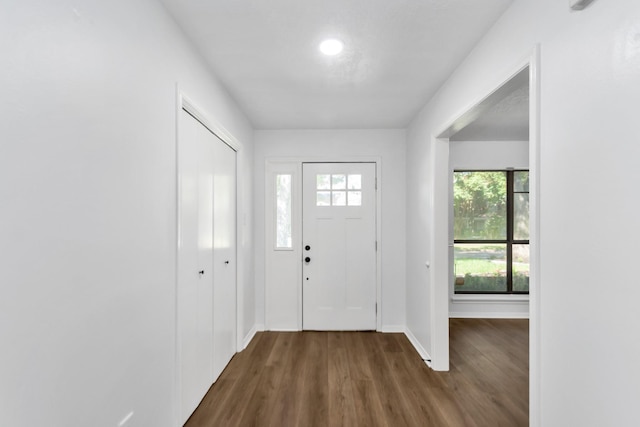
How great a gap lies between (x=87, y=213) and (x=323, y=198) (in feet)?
9.65

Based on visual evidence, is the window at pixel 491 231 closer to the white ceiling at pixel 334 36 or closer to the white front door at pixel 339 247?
the white front door at pixel 339 247

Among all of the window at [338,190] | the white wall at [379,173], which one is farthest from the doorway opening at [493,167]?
the window at [338,190]

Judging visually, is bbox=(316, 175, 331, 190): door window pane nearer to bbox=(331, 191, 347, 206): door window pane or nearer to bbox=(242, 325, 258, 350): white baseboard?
bbox=(331, 191, 347, 206): door window pane

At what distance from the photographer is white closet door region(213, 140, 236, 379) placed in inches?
103

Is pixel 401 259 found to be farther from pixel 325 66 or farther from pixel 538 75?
pixel 538 75

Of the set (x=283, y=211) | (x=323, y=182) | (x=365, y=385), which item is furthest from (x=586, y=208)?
(x=283, y=211)

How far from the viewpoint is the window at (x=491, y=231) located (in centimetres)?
447

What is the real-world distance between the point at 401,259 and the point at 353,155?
144 centimetres

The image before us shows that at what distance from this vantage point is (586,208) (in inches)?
45.1

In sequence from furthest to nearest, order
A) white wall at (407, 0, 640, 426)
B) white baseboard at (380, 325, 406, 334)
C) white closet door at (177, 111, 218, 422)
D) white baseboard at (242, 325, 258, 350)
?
white baseboard at (380, 325, 406, 334)
white baseboard at (242, 325, 258, 350)
white closet door at (177, 111, 218, 422)
white wall at (407, 0, 640, 426)

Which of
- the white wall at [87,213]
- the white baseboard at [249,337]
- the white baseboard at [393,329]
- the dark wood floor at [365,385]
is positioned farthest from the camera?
the white baseboard at [393,329]

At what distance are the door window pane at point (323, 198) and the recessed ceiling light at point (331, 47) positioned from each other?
199 centimetres

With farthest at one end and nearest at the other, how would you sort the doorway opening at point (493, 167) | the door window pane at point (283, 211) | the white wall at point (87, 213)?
the door window pane at point (283, 211)
the doorway opening at point (493, 167)
the white wall at point (87, 213)

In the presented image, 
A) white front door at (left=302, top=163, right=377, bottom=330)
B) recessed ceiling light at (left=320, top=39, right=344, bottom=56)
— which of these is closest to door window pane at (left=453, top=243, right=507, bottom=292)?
white front door at (left=302, top=163, right=377, bottom=330)
